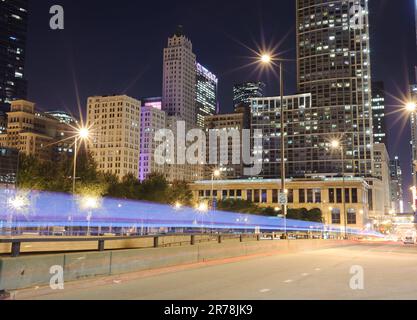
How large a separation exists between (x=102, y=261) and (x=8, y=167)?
5399 cm

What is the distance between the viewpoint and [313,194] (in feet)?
510

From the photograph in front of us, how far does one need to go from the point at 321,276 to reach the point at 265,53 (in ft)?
59.3

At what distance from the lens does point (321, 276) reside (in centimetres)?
1606

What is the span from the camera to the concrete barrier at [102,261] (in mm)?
11234

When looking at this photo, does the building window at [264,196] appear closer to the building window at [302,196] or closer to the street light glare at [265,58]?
the building window at [302,196]

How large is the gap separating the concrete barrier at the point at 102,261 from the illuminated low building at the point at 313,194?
126 m

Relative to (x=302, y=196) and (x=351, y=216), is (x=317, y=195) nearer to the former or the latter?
(x=302, y=196)

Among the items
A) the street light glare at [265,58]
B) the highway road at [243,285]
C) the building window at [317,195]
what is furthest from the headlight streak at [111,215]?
the building window at [317,195]

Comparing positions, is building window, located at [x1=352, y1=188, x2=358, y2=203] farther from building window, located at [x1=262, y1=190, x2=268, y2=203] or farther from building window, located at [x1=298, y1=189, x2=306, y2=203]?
building window, located at [x1=262, y1=190, x2=268, y2=203]

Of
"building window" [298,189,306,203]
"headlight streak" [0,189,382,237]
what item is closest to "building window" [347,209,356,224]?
"building window" [298,189,306,203]

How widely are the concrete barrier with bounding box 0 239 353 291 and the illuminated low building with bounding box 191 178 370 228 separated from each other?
126205 mm

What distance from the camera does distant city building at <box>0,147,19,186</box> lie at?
198ft
